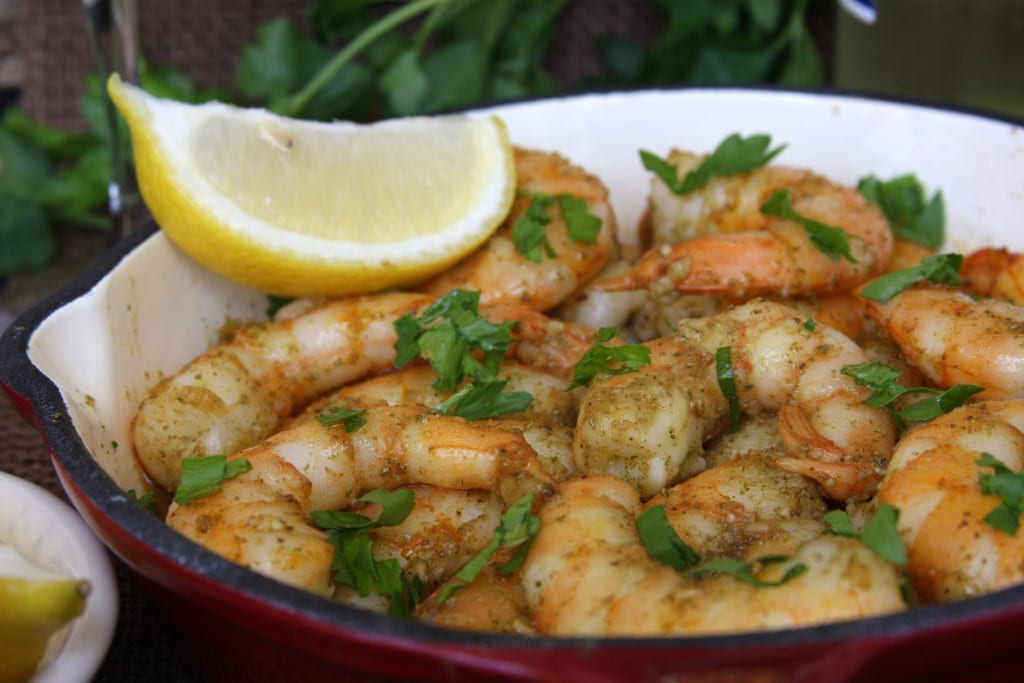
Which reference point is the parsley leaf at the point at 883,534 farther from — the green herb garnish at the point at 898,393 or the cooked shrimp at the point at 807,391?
the green herb garnish at the point at 898,393

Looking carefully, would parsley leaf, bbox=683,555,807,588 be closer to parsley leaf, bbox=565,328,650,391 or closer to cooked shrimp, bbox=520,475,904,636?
cooked shrimp, bbox=520,475,904,636

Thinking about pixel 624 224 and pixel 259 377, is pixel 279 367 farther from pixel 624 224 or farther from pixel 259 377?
pixel 624 224

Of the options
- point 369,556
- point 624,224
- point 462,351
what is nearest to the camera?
point 369,556

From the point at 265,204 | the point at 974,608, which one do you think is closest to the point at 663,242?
the point at 265,204

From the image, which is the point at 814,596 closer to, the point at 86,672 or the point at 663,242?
the point at 86,672

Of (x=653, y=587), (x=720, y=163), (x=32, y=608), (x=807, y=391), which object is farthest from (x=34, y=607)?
(x=720, y=163)

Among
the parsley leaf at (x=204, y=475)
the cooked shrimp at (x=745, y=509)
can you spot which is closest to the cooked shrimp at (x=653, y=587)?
the cooked shrimp at (x=745, y=509)

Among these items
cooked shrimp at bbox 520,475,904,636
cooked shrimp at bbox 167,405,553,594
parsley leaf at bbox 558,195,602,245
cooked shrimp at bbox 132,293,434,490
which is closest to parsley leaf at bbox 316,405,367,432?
cooked shrimp at bbox 167,405,553,594
